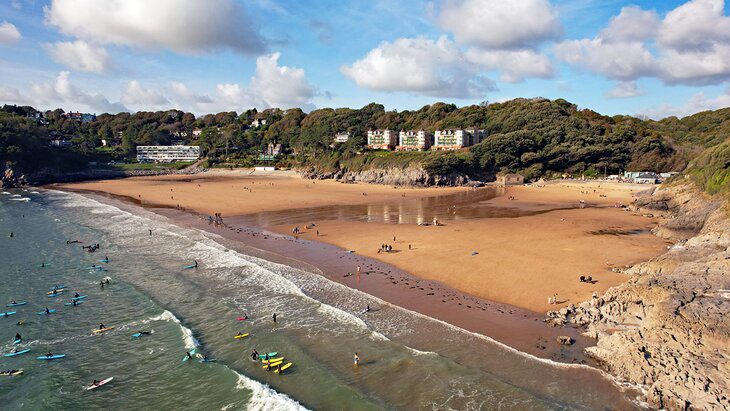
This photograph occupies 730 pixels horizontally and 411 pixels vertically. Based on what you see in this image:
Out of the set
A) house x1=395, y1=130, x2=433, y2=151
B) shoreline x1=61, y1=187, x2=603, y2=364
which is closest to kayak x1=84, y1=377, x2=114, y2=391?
shoreline x1=61, y1=187, x2=603, y2=364

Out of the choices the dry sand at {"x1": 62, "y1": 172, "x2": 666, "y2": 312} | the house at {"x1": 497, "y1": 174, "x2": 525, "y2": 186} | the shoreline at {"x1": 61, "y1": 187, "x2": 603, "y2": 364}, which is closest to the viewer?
the shoreline at {"x1": 61, "y1": 187, "x2": 603, "y2": 364}

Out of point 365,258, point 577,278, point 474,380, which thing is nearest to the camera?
point 474,380

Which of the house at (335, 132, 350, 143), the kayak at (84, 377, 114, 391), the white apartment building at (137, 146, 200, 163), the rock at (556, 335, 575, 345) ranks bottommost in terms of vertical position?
the kayak at (84, 377, 114, 391)

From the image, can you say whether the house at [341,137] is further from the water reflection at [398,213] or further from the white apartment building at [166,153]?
the water reflection at [398,213]

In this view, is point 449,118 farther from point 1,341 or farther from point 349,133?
point 1,341

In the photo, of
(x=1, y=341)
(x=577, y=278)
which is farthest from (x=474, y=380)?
(x=1, y=341)

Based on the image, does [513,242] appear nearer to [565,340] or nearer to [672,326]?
[565,340]

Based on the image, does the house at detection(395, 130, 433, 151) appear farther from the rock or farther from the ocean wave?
the ocean wave
